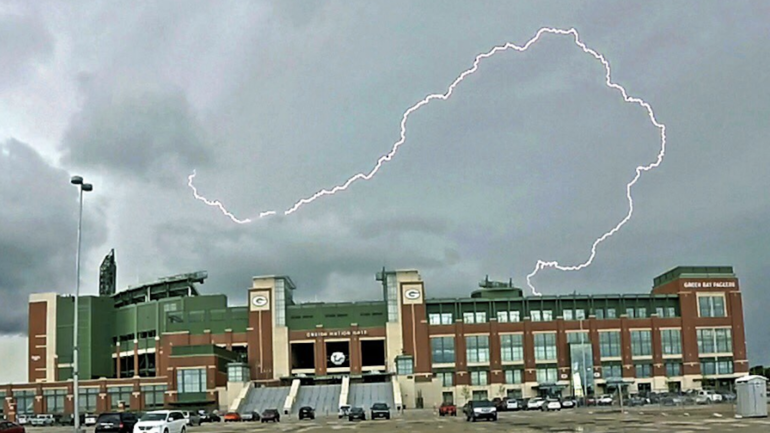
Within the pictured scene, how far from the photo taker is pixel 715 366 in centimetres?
13812

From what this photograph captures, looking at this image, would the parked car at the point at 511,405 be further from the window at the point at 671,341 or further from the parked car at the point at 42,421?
the parked car at the point at 42,421

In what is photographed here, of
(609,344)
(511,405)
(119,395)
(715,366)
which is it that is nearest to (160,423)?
(511,405)

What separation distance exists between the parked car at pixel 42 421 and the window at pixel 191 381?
16528mm

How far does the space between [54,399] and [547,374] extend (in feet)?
236

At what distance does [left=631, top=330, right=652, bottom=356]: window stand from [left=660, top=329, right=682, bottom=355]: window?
80.8 inches

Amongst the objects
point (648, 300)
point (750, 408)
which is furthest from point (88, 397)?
point (750, 408)

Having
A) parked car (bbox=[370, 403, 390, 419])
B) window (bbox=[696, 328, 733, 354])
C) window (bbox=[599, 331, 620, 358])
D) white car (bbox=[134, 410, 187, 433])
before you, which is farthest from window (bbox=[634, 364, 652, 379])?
white car (bbox=[134, 410, 187, 433])

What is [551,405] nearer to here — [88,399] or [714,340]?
[714,340]

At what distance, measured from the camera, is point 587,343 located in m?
138

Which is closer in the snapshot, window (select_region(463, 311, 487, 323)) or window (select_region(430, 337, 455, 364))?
window (select_region(430, 337, 455, 364))

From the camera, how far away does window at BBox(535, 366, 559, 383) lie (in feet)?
452

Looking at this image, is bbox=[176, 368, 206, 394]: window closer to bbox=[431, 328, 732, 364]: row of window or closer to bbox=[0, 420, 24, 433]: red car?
bbox=[431, 328, 732, 364]: row of window

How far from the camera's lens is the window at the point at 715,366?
452 feet

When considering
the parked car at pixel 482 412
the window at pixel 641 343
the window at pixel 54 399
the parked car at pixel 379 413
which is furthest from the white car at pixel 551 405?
the window at pixel 54 399
